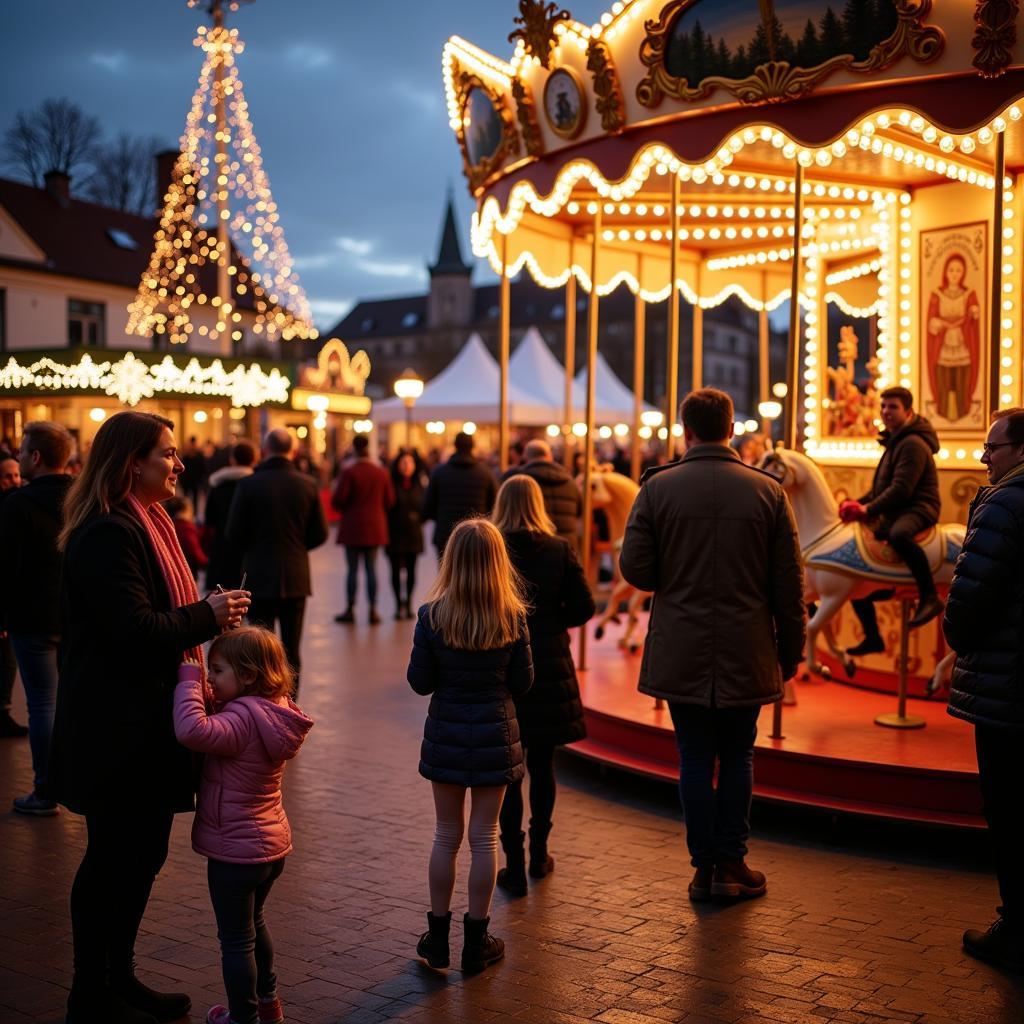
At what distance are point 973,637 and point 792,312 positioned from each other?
8.92 ft

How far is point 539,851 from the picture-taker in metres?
5.36

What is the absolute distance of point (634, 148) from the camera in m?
7.75

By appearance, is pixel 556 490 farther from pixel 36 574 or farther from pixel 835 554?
pixel 36 574

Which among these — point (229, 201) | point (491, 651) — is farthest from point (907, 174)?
point (229, 201)

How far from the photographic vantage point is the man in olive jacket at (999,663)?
4234 millimetres

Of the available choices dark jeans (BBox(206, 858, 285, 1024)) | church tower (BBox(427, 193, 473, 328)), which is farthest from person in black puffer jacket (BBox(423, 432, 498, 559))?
church tower (BBox(427, 193, 473, 328))

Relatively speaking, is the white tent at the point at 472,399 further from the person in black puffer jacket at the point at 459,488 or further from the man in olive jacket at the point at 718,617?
the man in olive jacket at the point at 718,617

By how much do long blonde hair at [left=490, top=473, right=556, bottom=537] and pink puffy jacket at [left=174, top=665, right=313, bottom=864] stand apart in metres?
1.77

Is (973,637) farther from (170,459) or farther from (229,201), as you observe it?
(229,201)

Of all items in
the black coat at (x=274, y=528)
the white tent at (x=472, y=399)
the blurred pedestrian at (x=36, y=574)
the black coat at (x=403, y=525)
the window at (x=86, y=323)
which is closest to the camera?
the blurred pedestrian at (x=36, y=574)

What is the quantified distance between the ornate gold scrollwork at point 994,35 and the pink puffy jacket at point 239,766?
5018 millimetres

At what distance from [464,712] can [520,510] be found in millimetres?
1216

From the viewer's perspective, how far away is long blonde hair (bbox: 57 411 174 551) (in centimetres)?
367

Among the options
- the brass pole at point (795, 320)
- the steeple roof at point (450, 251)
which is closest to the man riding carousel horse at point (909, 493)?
the brass pole at point (795, 320)
